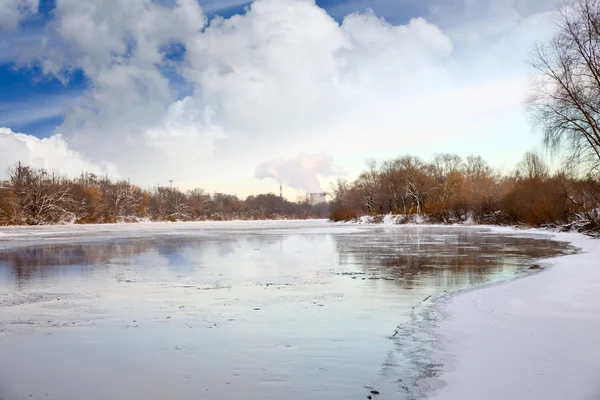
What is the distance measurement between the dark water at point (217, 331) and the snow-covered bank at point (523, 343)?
0.58 meters

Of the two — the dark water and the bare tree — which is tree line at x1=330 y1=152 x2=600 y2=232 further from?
the bare tree

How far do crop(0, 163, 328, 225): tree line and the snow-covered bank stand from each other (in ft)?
248

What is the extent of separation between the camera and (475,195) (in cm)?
6812

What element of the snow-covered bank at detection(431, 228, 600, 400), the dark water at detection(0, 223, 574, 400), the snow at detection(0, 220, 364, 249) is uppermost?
the snow at detection(0, 220, 364, 249)

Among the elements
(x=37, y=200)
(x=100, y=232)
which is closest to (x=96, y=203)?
(x=37, y=200)

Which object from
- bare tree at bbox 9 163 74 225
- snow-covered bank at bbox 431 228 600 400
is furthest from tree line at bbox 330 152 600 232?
bare tree at bbox 9 163 74 225

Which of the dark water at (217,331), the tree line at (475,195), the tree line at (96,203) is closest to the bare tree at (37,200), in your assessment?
the tree line at (96,203)

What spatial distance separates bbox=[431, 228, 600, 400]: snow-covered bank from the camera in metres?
4.58

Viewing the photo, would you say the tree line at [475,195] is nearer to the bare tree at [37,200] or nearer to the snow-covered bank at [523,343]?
the snow-covered bank at [523,343]

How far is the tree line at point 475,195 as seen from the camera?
33025 millimetres

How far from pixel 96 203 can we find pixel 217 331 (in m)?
87.0

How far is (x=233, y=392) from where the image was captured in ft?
15.5

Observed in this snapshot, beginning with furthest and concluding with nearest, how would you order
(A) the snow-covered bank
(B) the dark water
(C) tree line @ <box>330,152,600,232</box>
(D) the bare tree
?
(D) the bare tree, (C) tree line @ <box>330,152,600,232</box>, (B) the dark water, (A) the snow-covered bank

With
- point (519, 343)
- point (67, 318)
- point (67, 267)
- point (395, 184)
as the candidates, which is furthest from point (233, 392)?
point (395, 184)
